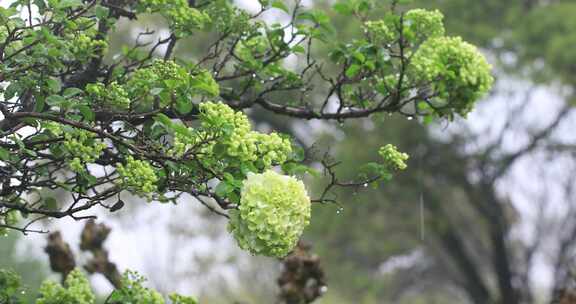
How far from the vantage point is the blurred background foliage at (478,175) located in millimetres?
10023

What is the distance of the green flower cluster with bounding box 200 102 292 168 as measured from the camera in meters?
1.90

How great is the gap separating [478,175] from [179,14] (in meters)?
9.33

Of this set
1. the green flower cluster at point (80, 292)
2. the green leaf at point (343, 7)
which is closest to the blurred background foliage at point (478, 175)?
the green flower cluster at point (80, 292)

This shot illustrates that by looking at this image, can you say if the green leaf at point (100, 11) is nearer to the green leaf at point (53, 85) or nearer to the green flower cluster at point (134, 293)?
the green leaf at point (53, 85)

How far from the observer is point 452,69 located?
279cm

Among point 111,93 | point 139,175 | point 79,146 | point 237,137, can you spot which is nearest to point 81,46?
point 111,93

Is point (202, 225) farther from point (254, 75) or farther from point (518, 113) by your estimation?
point (254, 75)

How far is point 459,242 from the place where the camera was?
11828 millimetres

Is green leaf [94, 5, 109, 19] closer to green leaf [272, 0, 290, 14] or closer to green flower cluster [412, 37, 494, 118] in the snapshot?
green leaf [272, 0, 290, 14]

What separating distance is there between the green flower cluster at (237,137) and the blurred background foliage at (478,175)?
7192 millimetres

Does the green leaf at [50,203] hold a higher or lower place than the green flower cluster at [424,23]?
lower

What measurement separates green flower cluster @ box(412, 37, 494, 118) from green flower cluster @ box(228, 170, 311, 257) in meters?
0.99

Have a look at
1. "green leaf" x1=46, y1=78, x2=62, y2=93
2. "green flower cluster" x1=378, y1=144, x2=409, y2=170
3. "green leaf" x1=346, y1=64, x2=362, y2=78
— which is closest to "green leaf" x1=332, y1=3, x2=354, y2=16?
"green leaf" x1=346, y1=64, x2=362, y2=78

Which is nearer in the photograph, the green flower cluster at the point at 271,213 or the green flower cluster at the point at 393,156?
the green flower cluster at the point at 271,213
